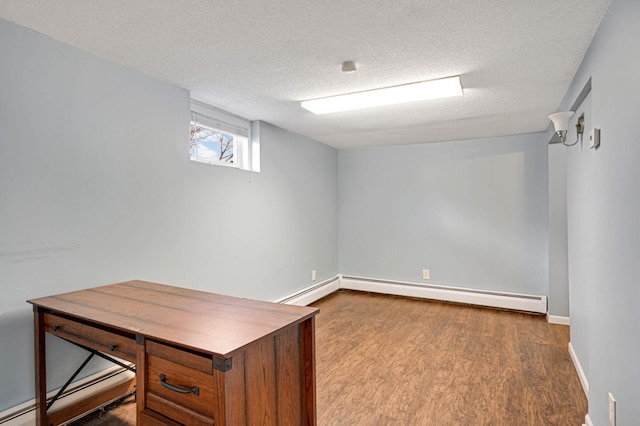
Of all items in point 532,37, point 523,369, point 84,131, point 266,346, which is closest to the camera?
point 266,346

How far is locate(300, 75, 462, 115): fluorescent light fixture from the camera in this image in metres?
2.48

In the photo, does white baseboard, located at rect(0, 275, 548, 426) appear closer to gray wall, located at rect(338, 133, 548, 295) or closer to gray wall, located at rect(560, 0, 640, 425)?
gray wall, located at rect(338, 133, 548, 295)

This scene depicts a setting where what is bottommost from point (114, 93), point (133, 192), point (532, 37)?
point (133, 192)

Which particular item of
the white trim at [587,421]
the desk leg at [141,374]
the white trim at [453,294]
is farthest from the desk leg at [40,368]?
the white trim at [453,294]

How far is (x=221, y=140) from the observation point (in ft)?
11.0

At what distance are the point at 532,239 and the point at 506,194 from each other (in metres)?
0.60

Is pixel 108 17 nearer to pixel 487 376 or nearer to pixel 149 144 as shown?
pixel 149 144

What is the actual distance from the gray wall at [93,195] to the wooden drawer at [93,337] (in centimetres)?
28

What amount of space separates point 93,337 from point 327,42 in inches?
73.0

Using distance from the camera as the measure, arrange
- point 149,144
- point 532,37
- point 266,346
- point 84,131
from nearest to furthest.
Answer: point 266,346, point 532,37, point 84,131, point 149,144

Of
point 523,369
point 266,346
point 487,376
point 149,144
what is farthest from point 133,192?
point 523,369

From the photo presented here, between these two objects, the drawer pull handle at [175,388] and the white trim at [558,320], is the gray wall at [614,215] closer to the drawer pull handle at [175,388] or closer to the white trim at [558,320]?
the drawer pull handle at [175,388]

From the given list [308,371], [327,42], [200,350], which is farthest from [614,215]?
[200,350]

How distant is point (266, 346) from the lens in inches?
53.4
